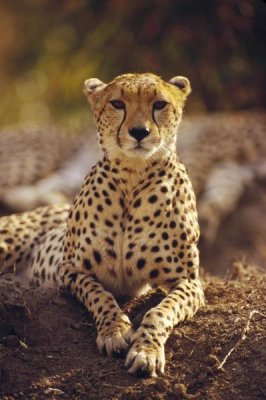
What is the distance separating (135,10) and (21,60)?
5.07 ft

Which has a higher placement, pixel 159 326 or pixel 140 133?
pixel 140 133

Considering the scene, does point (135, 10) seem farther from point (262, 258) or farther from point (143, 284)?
point (143, 284)

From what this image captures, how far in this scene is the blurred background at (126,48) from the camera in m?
8.34

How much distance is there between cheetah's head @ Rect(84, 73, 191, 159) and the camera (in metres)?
3.38

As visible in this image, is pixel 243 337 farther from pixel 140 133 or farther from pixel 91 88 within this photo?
pixel 91 88

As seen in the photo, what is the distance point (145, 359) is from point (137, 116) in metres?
0.88

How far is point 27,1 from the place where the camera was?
9391 millimetres

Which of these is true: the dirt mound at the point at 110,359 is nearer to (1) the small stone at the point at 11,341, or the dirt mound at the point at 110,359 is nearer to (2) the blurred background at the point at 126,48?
(1) the small stone at the point at 11,341

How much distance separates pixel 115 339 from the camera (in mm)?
3197

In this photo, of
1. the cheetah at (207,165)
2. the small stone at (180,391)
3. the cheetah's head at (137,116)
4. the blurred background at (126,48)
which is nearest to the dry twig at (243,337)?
the small stone at (180,391)

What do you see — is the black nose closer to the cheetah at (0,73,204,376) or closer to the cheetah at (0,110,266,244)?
the cheetah at (0,73,204,376)

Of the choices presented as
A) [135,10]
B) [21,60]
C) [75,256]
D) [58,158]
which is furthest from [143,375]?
[21,60]

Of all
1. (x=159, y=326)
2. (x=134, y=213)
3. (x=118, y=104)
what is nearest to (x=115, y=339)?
(x=159, y=326)

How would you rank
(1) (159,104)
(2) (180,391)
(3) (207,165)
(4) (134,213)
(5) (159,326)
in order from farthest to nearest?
(3) (207,165) → (4) (134,213) → (1) (159,104) → (5) (159,326) → (2) (180,391)
